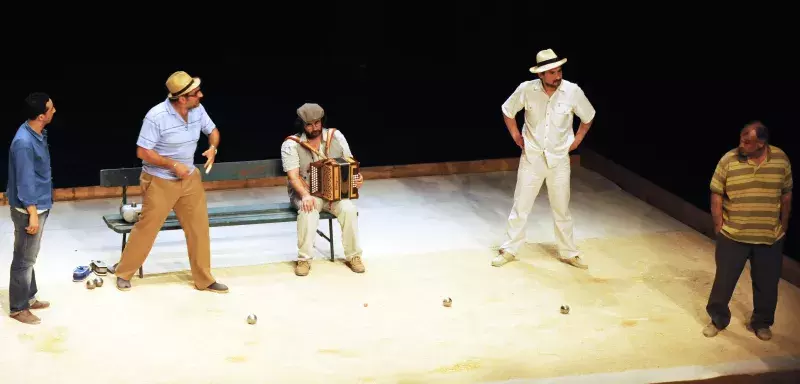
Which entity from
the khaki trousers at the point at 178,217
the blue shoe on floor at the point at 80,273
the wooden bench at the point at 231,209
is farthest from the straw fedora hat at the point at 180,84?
the blue shoe on floor at the point at 80,273

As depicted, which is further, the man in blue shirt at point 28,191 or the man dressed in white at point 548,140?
the man dressed in white at point 548,140

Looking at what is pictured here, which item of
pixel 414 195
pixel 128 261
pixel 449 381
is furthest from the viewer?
pixel 414 195

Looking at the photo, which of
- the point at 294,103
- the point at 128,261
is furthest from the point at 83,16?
the point at 128,261

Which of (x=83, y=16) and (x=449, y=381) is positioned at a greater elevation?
(x=83, y=16)

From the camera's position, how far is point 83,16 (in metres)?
9.33

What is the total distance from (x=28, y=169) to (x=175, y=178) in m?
0.92

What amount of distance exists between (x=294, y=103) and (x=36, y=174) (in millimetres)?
3703

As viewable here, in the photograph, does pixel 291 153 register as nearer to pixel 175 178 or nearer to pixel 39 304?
pixel 175 178

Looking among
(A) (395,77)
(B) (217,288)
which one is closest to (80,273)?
(B) (217,288)

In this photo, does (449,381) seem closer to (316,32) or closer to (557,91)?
(557,91)

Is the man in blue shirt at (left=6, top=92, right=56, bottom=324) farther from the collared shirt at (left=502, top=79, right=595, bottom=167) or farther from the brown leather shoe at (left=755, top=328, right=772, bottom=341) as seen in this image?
the brown leather shoe at (left=755, top=328, right=772, bottom=341)

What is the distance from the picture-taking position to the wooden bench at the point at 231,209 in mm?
7766

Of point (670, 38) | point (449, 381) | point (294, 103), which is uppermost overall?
point (670, 38)

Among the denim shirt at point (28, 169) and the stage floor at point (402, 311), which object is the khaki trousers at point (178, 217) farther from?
the denim shirt at point (28, 169)
